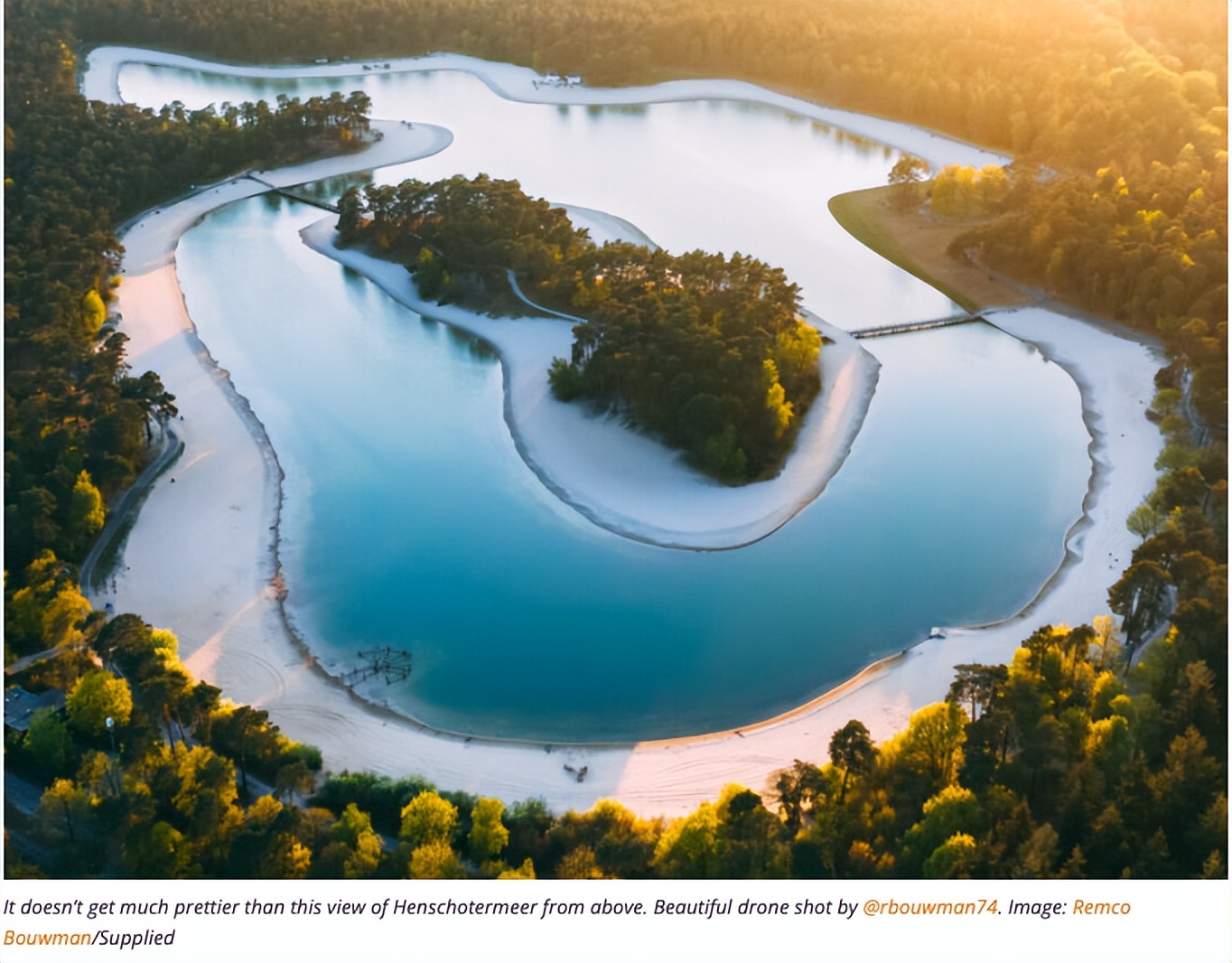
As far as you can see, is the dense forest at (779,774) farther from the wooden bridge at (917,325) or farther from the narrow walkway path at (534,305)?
the wooden bridge at (917,325)

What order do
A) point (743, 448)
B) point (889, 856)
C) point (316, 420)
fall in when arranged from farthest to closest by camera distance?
point (316, 420), point (743, 448), point (889, 856)

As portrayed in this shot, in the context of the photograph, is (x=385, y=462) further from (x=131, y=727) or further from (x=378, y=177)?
(x=378, y=177)

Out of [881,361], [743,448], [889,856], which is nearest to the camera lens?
[889,856]

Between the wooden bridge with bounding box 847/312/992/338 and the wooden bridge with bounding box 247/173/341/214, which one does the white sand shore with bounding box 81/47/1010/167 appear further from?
the wooden bridge with bounding box 847/312/992/338

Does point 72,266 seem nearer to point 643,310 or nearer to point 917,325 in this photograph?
point 643,310
